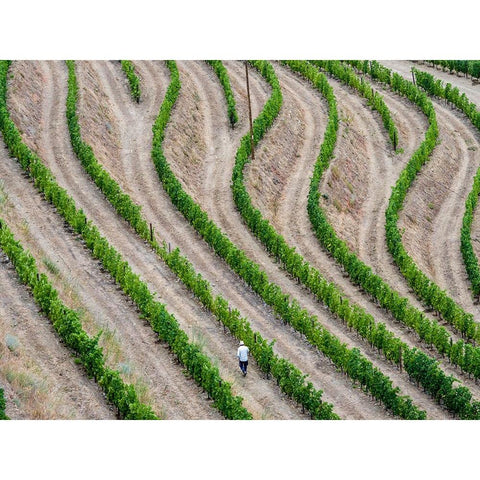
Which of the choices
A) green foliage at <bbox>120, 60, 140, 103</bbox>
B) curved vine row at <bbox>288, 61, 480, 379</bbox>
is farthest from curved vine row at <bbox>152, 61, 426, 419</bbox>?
green foliage at <bbox>120, 60, 140, 103</bbox>

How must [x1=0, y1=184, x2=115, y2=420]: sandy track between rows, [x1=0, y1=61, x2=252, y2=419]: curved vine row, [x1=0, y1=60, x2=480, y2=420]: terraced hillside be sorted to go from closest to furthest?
1. [x1=0, y1=184, x2=115, y2=420]: sandy track between rows
2. [x1=0, y1=61, x2=252, y2=419]: curved vine row
3. [x1=0, y1=60, x2=480, y2=420]: terraced hillside

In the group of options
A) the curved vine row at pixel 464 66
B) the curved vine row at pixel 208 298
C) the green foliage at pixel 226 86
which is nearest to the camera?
the curved vine row at pixel 208 298

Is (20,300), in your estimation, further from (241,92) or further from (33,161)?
(241,92)

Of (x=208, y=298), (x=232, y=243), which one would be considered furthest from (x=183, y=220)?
(x=208, y=298)

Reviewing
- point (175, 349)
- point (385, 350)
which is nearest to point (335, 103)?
point (385, 350)

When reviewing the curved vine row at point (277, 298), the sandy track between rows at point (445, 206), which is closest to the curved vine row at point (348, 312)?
the curved vine row at point (277, 298)

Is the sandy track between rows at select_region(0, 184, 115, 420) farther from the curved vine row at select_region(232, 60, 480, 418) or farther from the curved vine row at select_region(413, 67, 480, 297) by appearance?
the curved vine row at select_region(413, 67, 480, 297)

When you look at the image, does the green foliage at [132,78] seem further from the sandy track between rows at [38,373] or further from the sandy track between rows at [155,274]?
the sandy track between rows at [38,373]

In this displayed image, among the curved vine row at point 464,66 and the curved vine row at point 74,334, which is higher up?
the curved vine row at point 464,66
